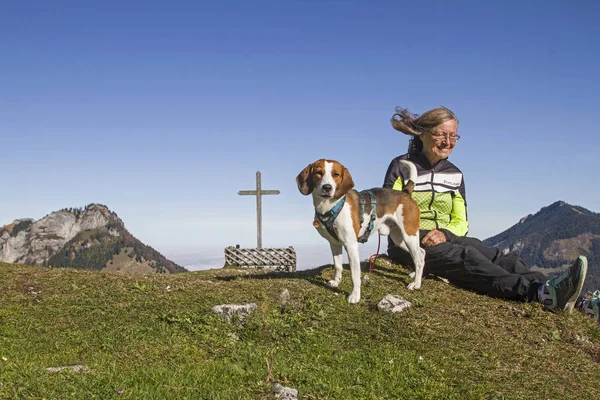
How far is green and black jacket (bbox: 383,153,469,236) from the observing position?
11.4 metres

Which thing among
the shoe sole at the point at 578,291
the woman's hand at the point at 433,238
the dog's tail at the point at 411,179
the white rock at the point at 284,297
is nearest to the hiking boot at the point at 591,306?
the shoe sole at the point at 578,291

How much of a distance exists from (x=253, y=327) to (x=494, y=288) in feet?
16.0

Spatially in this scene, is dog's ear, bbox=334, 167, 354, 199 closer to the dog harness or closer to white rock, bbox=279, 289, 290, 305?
the dog harness

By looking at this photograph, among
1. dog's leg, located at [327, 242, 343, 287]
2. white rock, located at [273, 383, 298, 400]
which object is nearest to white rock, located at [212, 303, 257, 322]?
dog's leg, located at [327, 242, 343, 287]

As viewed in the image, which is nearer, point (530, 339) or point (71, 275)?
point (530, 339)

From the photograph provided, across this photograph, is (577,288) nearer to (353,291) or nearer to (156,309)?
(353,291)

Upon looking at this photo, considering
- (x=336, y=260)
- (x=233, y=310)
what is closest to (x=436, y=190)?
(x=336, y=260)

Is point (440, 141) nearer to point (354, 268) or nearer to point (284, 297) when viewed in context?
point (354, 268)

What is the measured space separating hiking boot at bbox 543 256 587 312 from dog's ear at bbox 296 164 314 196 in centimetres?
461

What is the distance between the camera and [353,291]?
30.6 feet

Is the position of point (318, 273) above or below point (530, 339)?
above

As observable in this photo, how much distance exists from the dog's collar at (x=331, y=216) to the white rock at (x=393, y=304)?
1.36 m

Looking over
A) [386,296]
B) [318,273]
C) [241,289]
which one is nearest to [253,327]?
[241,289]

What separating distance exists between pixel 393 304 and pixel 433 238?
2.36m
